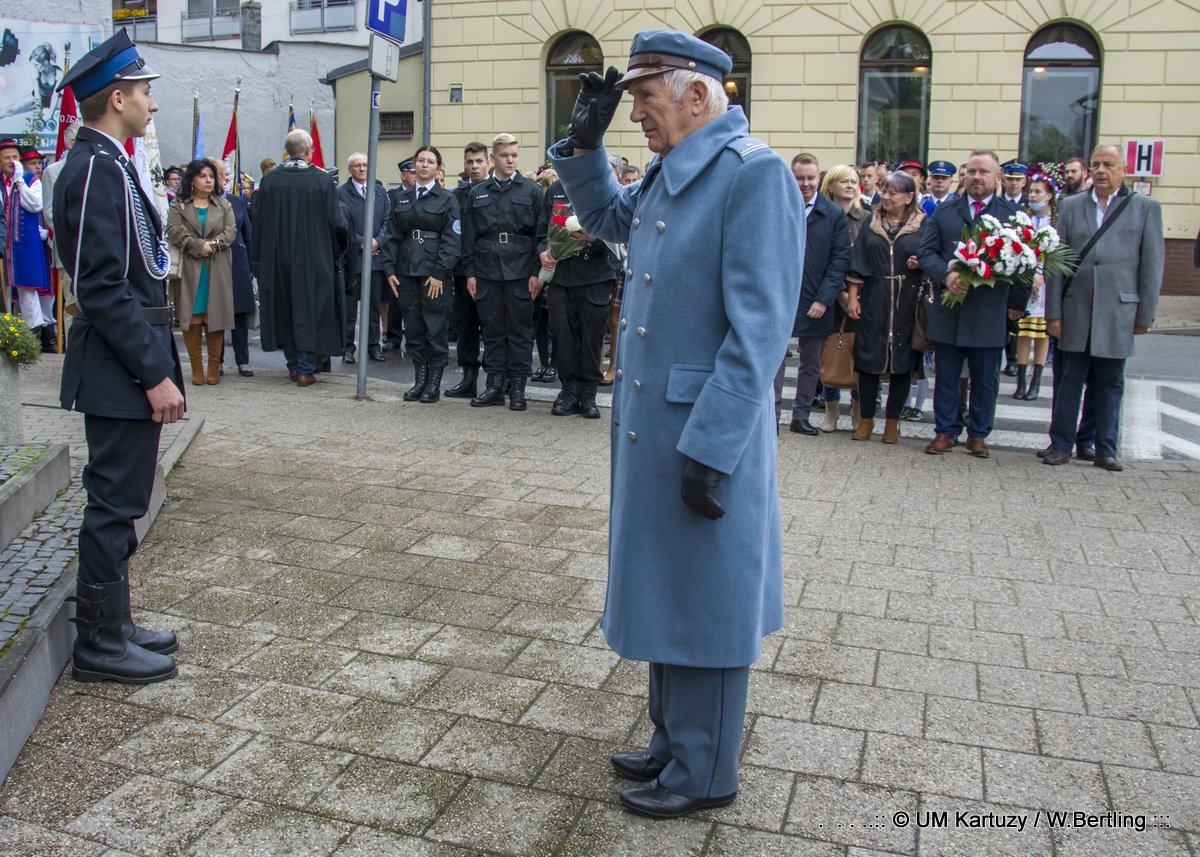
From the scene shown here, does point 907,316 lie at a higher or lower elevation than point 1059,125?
lower

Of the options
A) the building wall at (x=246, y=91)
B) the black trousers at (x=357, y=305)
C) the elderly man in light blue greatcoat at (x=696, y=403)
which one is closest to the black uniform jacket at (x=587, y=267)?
the black trousers at (x=357, y=305)

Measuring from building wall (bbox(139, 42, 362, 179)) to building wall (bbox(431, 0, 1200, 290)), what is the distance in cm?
599

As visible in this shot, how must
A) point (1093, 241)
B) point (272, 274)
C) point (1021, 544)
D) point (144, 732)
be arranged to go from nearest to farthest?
1. point (144, 732)
2. point (1021, 544)
3. point (1093, 241)
4. point (272, 274)

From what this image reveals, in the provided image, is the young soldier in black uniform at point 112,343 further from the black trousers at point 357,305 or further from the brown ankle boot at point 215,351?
the black trousers at point 357,305

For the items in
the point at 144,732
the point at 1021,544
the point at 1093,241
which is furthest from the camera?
the point at 1093,241

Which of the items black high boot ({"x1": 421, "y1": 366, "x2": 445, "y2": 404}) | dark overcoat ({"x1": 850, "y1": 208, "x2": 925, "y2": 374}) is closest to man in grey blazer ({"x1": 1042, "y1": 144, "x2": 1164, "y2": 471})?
dark overcoat ({"x1": 850, "y1": 208, "x2": 925, "y2": 374})

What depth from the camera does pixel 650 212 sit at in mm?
3338

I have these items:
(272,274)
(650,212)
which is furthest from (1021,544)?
(272,274)

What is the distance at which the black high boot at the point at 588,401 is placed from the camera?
9.47 metres

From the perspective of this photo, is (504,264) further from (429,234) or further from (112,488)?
(112,488)

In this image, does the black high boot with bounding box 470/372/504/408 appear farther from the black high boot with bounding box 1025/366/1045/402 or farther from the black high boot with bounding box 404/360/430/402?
the black high boot with bounding box 1025/366/1045/402

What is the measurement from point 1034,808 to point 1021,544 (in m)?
2.86

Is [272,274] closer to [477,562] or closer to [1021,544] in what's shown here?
[477,562]

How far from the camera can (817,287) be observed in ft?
29.2
